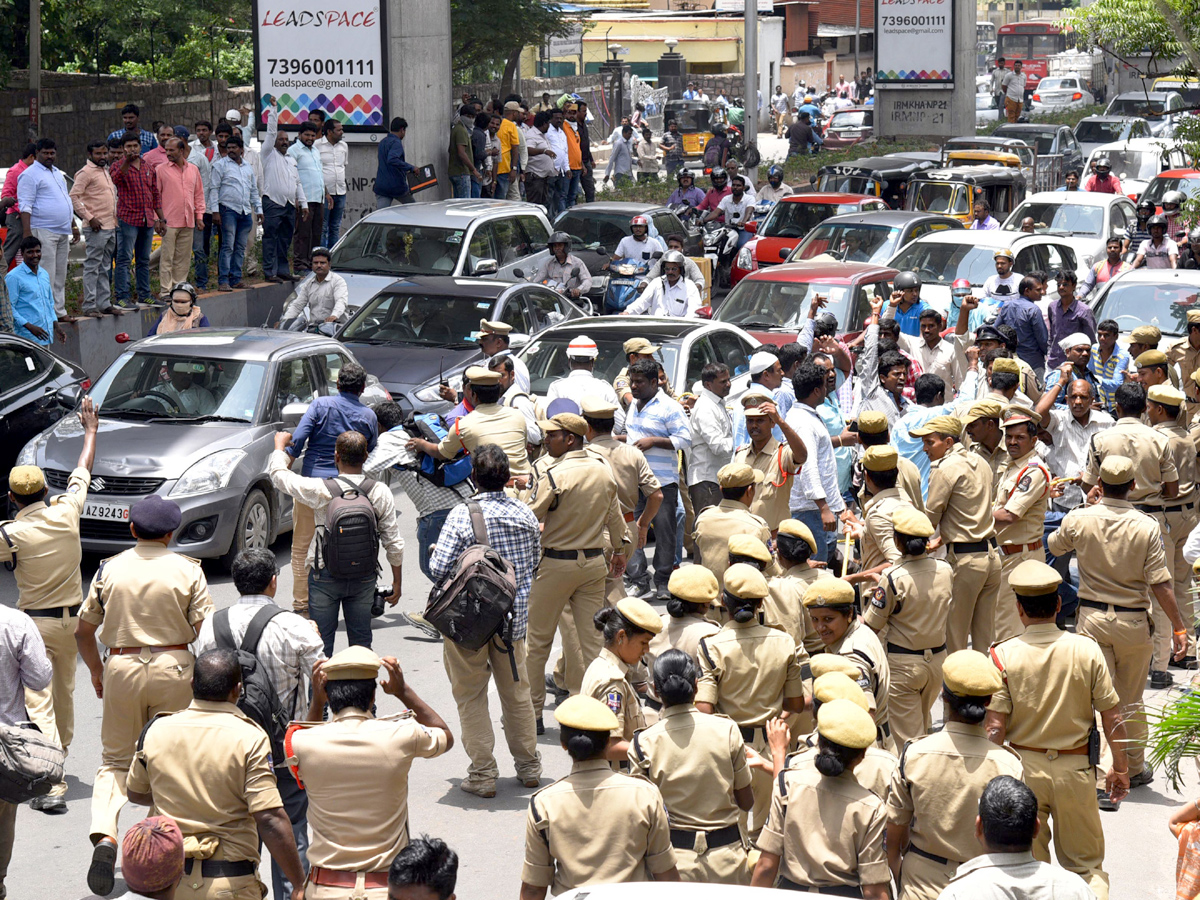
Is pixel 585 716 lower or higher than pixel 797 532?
lower

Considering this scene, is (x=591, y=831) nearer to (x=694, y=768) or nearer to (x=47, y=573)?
(x=694, y=768)

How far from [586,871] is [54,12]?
27.6m

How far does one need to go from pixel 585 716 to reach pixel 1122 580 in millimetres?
3805

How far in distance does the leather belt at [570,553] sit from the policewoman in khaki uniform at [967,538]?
1.85 m

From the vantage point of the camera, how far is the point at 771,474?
360 inches

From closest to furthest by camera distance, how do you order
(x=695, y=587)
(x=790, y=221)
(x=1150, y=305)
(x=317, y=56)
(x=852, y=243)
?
(x=695, y=587)
(x=1150, y=305)
(x=852, y=243)
(x=790, y=221)
(x=317, y=56)

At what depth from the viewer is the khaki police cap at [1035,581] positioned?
627 cm

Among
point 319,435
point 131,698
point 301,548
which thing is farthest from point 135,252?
point 131,698

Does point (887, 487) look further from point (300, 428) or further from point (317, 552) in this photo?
point (300, 428)

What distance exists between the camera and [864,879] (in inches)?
197

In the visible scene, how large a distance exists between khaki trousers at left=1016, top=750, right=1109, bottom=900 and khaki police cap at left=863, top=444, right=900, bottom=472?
2045 mm

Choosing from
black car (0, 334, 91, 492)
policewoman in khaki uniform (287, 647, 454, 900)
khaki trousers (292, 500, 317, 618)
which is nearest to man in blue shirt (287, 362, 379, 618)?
khaki trousers (292, 500, 317, 618)

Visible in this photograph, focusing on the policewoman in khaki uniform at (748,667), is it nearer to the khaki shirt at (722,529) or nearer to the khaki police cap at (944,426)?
the khaki shirt at (722,529)

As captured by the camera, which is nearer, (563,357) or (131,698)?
(131,698)
